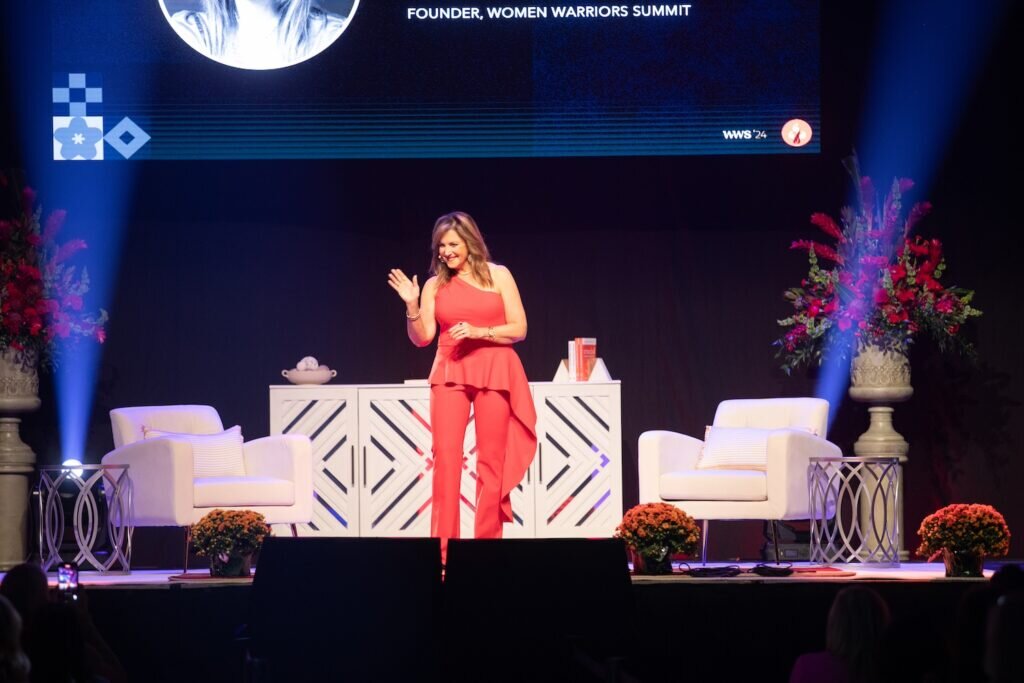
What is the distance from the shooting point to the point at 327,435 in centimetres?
747

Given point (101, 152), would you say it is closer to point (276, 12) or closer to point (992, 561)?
point (276, 12)

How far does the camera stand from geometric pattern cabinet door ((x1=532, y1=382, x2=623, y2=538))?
7.43 m

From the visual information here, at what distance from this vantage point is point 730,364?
8.13 meters

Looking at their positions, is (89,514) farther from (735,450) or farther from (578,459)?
(735,450)

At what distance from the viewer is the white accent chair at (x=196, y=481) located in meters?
6.63

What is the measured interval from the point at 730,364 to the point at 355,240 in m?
2.24

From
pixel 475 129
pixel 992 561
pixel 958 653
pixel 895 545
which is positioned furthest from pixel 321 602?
pixel 992 561

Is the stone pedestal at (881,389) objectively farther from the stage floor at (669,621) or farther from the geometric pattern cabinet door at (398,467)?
the stage floor at (669,621)

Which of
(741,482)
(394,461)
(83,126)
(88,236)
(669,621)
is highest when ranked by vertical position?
(83,126)

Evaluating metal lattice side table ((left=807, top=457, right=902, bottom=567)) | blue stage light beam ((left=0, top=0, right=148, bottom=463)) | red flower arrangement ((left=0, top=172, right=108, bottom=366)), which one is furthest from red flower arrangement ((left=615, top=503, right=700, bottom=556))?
blue stage light beam ((left=0, top=0, right=148, bottom=463))

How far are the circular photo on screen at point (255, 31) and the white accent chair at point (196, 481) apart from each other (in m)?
2.07

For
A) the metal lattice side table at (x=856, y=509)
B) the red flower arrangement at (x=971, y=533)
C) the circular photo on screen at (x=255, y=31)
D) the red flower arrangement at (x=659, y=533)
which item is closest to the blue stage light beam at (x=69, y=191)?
the circular photo on screen at (x=255, y=31)

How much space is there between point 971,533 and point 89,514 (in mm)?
3951

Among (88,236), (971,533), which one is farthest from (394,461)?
(971,533)
